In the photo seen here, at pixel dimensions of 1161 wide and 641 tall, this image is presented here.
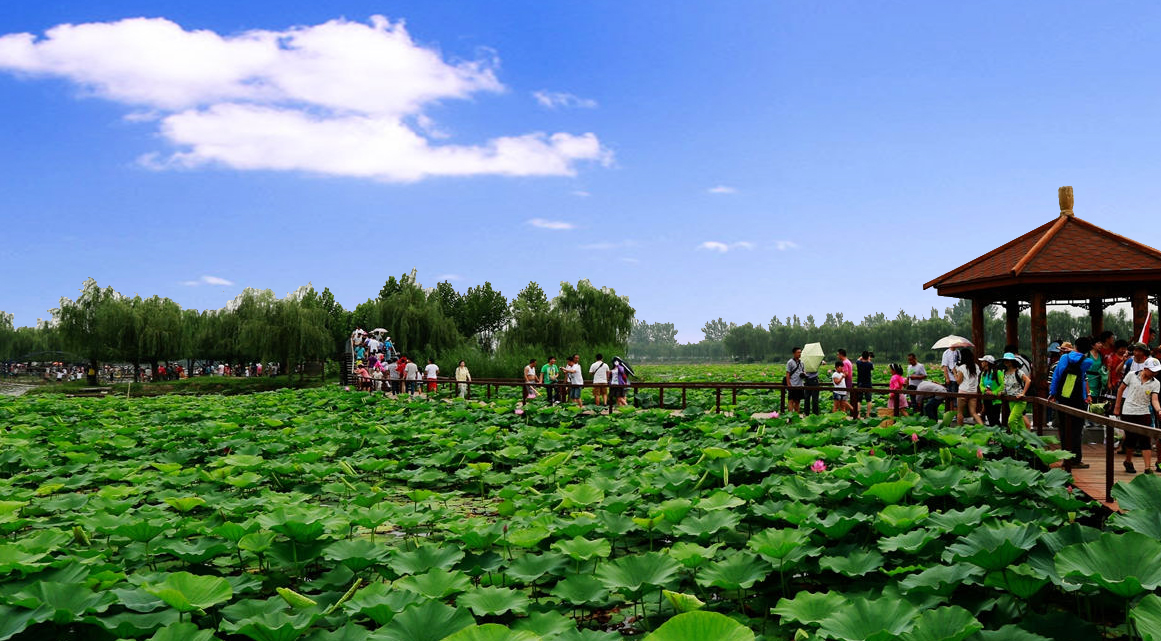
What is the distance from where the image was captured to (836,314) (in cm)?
10550

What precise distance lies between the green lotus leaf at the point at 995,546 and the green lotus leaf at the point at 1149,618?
0.48 m

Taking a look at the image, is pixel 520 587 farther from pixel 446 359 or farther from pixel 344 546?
pixel 446 359

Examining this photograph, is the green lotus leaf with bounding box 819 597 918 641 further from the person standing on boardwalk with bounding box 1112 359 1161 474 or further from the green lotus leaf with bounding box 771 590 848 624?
the person standing on boardwalk with bounding box 1112 359 1161 474

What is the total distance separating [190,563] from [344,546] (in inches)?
29.8

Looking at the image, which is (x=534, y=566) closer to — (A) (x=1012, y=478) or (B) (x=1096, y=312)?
(A) (x=1012, y=478)

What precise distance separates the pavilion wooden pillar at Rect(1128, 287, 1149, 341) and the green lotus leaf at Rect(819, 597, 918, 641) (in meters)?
7.05

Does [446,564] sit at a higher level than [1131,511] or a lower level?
lower

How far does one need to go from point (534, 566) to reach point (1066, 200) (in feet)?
27.1

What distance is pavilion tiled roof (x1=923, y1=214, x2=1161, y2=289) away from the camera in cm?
728

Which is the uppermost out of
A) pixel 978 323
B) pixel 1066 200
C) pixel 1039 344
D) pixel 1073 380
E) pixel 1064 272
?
pixel 1066 200

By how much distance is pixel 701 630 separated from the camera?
200 cm

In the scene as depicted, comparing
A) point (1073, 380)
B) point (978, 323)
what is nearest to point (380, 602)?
point (1073, 380)

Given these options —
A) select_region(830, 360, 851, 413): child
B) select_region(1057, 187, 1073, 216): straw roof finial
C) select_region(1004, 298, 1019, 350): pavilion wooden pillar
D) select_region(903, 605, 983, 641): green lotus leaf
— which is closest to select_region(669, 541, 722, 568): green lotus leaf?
select_region(903, 605, 983, 641): green lotus leaf

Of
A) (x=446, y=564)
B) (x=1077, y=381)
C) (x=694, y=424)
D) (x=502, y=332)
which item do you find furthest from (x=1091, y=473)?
(x=502, y=332)
